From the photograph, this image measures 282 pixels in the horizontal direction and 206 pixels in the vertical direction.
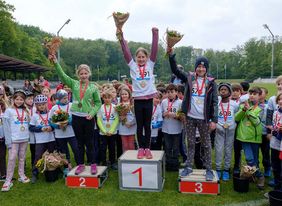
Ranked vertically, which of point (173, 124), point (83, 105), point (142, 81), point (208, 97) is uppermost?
point (142, 81)

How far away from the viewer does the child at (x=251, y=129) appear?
5059mm

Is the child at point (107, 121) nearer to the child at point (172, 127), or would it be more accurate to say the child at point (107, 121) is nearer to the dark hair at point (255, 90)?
the child at point (172, 127)

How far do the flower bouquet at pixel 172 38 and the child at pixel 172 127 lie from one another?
167cm

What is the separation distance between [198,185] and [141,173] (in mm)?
1013

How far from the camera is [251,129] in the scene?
16.8 ft

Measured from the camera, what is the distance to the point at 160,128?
636 centimetres

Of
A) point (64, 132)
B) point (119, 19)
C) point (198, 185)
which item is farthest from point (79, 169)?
point (119, 19)

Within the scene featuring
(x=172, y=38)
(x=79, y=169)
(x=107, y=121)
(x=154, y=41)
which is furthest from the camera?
(x=107, y=121)

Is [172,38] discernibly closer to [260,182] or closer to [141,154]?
[141,154]

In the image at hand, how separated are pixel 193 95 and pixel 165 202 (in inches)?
72.0

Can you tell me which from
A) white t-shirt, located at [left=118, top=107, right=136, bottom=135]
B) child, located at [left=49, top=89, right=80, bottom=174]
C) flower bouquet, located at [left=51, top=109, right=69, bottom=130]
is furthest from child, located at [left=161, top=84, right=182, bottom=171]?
flower bouquet, located at [left=51, top=109, right=69, bottom=130]

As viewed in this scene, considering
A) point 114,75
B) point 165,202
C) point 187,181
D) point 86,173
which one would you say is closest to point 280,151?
point 187,181

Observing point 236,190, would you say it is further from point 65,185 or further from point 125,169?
Answer: point 65,185

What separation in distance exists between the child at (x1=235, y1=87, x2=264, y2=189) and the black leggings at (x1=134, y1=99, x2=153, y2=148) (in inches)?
64.5
